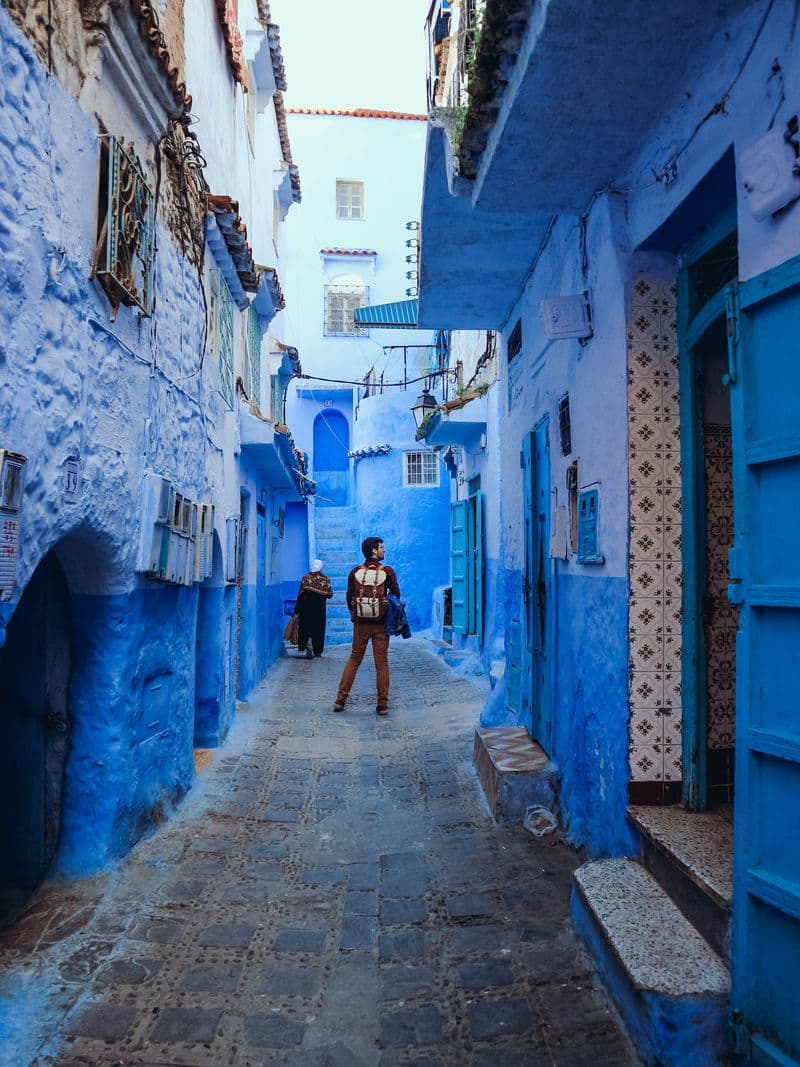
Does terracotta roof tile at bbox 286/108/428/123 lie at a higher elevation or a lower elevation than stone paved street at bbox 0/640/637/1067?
higher

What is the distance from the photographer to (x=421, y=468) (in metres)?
19.4

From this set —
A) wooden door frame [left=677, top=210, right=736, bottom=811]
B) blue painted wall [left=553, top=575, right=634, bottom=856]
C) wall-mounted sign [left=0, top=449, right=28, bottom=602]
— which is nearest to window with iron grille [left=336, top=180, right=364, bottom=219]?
blue painted wall [left=553, top=575, right=634, bottom=856]

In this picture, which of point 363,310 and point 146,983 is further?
point 363,310

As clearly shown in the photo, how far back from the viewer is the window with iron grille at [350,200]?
2527 cm

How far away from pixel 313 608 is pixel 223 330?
684 centimetres

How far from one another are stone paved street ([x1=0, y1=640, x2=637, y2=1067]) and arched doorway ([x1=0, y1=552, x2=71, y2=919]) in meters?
0.42

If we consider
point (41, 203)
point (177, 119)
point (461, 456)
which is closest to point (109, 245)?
point (41, 203)

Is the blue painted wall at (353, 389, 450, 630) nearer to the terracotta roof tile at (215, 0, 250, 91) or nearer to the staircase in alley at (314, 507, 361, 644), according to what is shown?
the staircase in alley at (314, 507, 361, 644)

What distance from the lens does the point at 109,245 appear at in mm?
3838

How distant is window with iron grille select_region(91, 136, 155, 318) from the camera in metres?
3.86

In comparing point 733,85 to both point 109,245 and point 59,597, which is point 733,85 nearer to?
point 109,245

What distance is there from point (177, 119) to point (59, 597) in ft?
10.0

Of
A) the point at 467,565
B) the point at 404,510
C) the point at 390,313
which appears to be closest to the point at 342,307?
the point at 390,313

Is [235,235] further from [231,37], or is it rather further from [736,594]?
[736,594]
